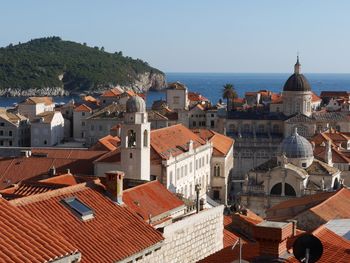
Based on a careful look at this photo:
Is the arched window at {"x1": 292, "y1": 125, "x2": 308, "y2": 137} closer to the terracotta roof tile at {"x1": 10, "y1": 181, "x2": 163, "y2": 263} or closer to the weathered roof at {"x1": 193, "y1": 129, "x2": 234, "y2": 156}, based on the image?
the weathered roof at {"x1": 193, "y1": 129, "x2": 234, "y2": 156}

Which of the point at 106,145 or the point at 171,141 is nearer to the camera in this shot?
the point at 171,141

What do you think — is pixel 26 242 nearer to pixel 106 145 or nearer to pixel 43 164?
pixel 43 164

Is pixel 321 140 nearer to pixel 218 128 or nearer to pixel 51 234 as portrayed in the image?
pixel 218 128

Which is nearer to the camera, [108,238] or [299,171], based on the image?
[108,238]

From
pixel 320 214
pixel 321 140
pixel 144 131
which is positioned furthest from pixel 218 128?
pixel 320 214

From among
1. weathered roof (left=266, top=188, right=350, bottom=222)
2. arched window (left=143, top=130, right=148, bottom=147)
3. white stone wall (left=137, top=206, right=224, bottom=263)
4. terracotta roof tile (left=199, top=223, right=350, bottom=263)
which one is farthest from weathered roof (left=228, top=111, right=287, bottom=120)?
terracotta roof tile (left=199, top=223, right=350, bottom=263)

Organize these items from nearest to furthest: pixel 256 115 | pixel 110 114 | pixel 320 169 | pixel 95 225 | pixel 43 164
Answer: pixel 95 225
pixel 43 164
pixel 320 169
pixel 256 115
pixel 110 114

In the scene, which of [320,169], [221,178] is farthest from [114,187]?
[221,178]
